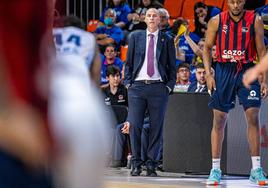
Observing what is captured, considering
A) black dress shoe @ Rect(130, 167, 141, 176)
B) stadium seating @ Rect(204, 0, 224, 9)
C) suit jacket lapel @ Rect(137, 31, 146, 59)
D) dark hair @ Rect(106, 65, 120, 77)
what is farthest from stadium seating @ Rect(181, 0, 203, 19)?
black dress shoe @ Rect(130, 167, 141, 176)

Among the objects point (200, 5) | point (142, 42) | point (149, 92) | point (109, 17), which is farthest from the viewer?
point (109, 17)

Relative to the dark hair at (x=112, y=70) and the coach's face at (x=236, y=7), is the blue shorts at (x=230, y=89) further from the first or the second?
the dark hair at (x=112, y=70)

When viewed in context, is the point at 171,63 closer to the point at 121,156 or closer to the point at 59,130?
the point at 121,156

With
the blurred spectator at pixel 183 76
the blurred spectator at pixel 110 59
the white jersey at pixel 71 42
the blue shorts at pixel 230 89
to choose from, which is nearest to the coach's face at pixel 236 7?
the blue shorts at pixel 230 89

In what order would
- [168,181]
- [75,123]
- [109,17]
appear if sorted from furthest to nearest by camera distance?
[109,17] < [168,181] < [75,123]

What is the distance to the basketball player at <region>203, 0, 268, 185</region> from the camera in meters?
8.43

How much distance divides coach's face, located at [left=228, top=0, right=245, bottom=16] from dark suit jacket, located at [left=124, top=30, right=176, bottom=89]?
1287 mm

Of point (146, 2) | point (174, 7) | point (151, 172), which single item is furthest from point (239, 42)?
point (174, 7)

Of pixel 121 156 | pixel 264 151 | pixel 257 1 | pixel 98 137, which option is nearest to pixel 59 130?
pixel 98 137

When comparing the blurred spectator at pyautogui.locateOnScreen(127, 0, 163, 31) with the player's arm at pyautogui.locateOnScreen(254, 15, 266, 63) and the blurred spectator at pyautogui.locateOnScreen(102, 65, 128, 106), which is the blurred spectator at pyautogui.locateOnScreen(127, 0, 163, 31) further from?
the player's arm at pyautogui.locateOnScreen(254, 15, 266, 63)

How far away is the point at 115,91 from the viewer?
37.1 feet

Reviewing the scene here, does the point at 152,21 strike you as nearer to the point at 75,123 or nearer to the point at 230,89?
the point at 230,89

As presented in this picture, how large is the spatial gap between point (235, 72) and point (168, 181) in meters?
1.43

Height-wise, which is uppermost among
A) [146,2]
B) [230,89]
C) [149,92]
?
[146,2]
